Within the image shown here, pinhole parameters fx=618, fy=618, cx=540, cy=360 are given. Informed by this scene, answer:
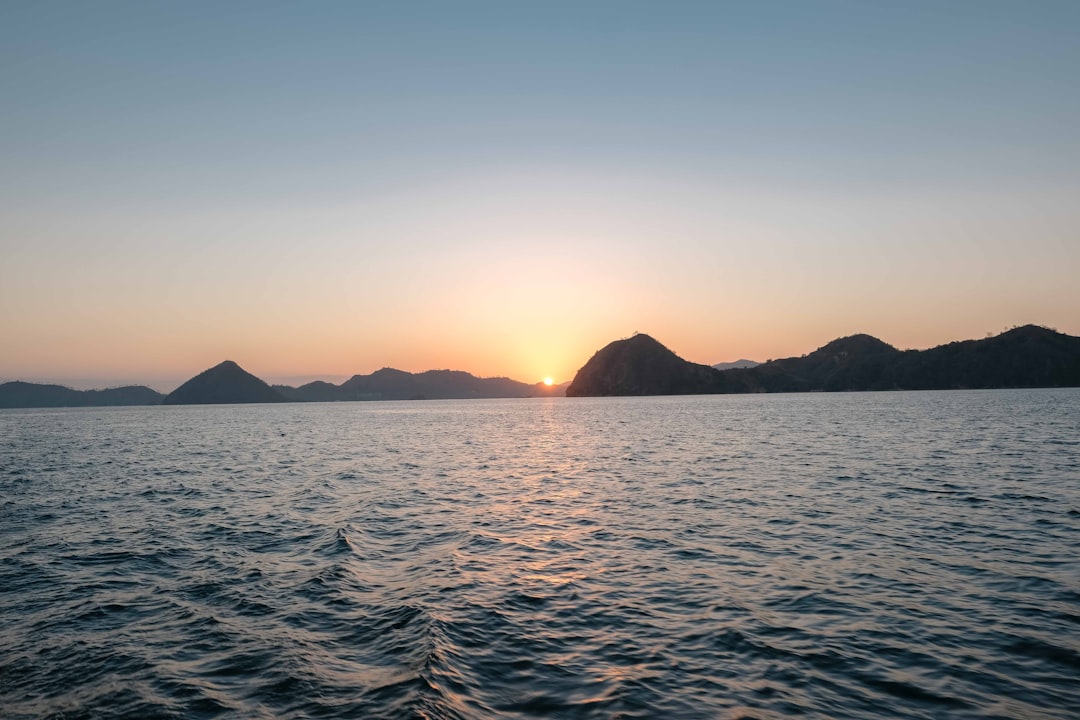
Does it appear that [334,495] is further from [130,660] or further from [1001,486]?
[1001,486]

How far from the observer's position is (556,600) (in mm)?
20500

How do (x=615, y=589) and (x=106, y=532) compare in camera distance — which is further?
(x=106, y=532)

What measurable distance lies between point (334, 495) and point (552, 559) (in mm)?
25451

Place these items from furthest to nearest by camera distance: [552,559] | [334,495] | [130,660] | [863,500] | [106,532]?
1. [334,495]
2. [863,500]
3. [106,532]
4. [552,559]
5. [130,660]

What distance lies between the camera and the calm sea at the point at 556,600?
1362cm

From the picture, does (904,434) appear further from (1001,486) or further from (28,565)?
(28,565)

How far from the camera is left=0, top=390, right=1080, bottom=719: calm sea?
13.6 metres

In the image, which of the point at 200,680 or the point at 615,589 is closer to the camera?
the point at 200,680

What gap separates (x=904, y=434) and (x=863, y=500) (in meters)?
57.4

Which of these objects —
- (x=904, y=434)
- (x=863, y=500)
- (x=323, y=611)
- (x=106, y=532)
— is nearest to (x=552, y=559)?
(x=323, y=611)

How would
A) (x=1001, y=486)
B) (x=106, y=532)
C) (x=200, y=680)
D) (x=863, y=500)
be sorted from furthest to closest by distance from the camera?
(x=1001, y=486)
(x=863, y=500)
(x=106, y=532)
(x=200, y=680)

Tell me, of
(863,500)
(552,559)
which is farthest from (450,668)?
(863,500)

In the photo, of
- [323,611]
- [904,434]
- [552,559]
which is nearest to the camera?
[323,611]

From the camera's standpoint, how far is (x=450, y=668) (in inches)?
594
